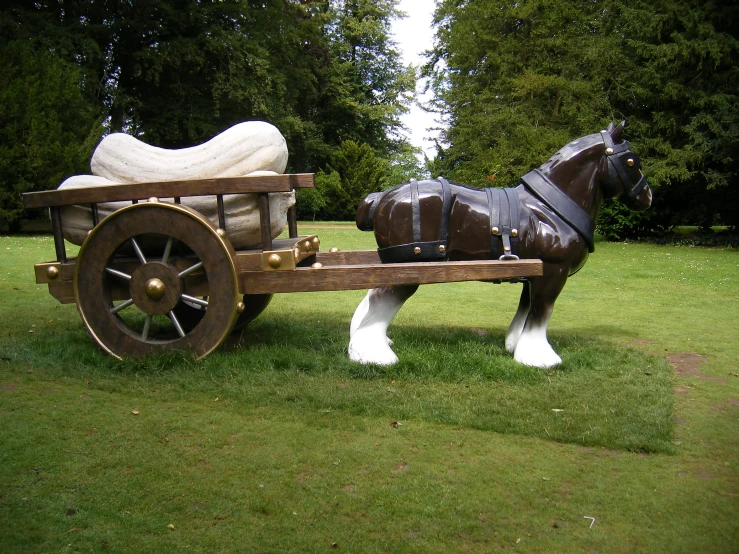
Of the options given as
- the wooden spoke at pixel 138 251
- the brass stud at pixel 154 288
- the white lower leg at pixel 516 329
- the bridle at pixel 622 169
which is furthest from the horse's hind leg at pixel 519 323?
the wooden spoke at pixel 138 251

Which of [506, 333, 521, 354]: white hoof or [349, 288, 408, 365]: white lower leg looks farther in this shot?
[506, 333, 521, 354]: white hoof

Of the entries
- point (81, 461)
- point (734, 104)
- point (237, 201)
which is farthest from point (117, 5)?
point (81, 461)

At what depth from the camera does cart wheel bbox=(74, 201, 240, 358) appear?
16.1 ft

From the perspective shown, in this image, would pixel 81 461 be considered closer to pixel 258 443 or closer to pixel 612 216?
pixel 258 443

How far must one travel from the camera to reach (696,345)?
6.68 meters

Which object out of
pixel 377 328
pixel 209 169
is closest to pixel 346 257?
pixel 377 328

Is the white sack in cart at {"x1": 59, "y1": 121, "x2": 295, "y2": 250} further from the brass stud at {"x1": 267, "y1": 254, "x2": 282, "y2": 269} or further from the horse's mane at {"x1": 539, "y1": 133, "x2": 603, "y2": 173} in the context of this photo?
the horse's mane at {"x1": 539, "y1": 133, "x2": 603, "y2": 173}

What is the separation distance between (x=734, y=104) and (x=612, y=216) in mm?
4623

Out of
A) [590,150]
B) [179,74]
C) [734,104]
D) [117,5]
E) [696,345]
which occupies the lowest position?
[696,345]

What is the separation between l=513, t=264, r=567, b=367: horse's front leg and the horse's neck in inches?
23.8

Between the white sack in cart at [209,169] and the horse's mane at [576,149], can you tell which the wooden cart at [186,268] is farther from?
the horse's mane at [576,149]

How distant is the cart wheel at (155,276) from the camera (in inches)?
193

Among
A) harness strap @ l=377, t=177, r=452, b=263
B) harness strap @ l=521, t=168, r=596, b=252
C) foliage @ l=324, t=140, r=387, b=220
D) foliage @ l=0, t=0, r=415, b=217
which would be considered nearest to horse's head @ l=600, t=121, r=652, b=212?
harness strap @ l=521, t=168, r=596, b=252

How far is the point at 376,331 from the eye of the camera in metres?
5.30
